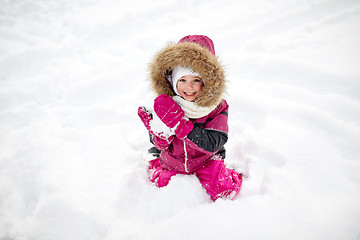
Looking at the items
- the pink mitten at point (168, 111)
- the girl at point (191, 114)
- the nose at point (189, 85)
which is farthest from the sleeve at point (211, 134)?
the nose at point (189, 85)

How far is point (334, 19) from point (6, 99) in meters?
4.58

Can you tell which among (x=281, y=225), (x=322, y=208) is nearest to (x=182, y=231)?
(x=281, y=225)

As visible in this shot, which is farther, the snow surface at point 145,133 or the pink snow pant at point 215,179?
the pink snow pant at point 215,179

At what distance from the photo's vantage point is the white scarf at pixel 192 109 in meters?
1.31

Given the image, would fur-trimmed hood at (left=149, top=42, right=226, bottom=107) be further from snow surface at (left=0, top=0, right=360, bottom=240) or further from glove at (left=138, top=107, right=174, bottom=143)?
snow surface at (left=0, top=0, right=360, bottom=240)

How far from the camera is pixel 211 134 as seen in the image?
4.43ft

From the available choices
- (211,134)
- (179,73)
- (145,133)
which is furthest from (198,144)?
(145,133)

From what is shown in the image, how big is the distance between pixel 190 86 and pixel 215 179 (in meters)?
0.68

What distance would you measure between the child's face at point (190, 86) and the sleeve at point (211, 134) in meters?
0.20

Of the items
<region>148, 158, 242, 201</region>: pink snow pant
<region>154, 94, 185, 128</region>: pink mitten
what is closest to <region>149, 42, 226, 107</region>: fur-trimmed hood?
<region>154, 94, 185, 128</region>: pink mitten

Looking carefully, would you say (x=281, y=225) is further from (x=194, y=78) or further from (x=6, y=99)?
(x=6, y=99)

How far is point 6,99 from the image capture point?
2.45 m

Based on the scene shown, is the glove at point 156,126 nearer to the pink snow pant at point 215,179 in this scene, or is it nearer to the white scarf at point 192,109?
the white scarf at point 192,109

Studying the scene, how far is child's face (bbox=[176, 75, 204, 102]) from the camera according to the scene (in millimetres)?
1316
